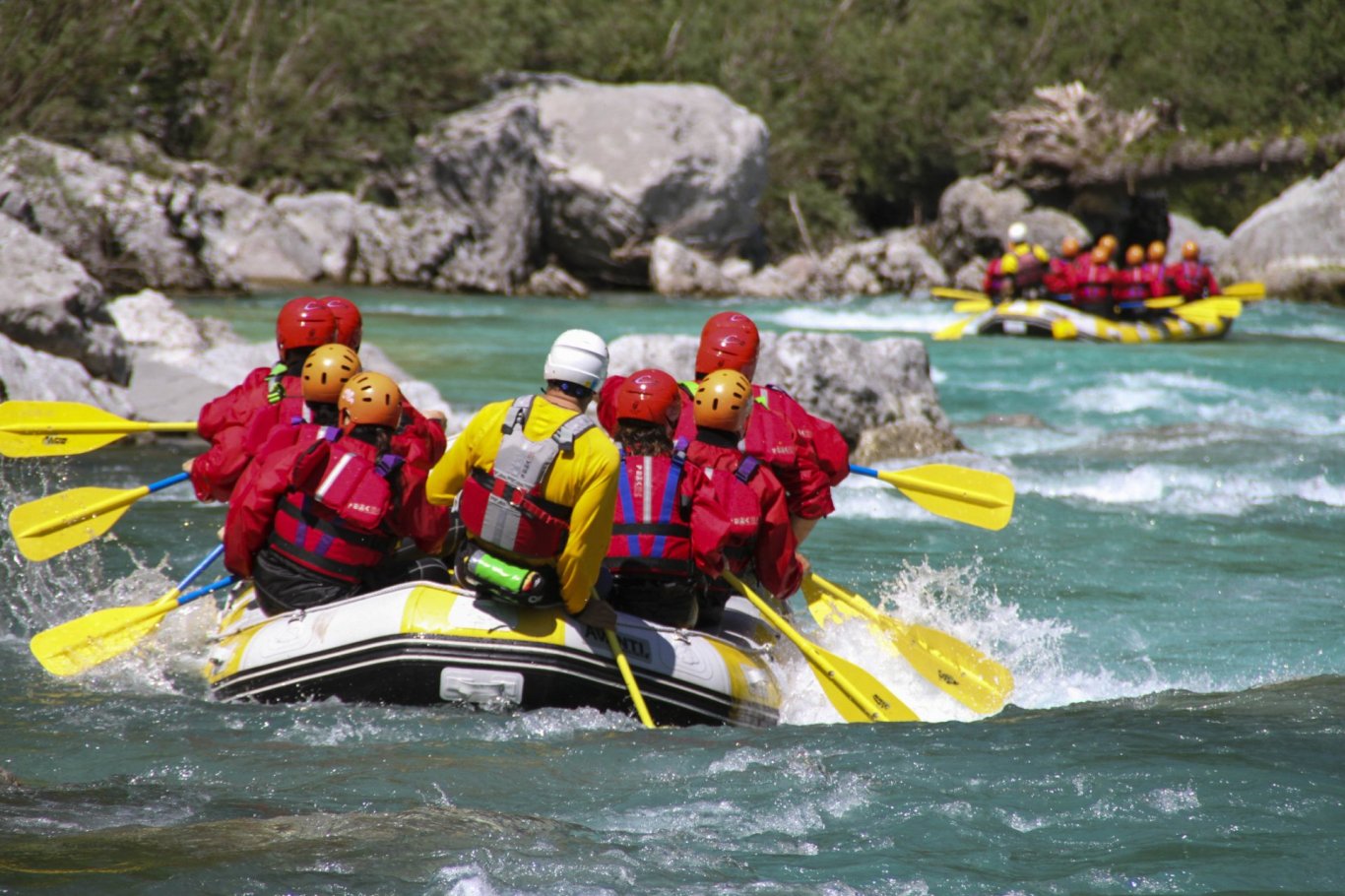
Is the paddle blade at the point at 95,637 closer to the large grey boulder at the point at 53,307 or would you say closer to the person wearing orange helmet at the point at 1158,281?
the large grey boulder at the point at 53,307

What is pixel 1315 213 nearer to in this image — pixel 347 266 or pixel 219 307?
pixel 347 266

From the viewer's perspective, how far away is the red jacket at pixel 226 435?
4.66 meters

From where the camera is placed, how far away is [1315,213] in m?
23.9

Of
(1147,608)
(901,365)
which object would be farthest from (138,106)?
(1147,608)

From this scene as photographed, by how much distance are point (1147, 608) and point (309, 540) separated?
3903 millimetres

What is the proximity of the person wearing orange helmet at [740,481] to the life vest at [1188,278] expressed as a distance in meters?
15.1

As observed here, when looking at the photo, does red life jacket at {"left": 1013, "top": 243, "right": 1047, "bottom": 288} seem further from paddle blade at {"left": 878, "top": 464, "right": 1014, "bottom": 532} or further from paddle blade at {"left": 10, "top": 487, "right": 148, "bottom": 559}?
paddle blade at {"left": 10, "top": 487, "right": 148, "bottom": 559}

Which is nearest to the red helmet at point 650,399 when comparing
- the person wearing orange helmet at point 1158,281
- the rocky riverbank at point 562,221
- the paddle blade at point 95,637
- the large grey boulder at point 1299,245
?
the paddle blade at point 95,637

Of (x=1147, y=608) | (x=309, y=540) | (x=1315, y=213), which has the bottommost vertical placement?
(x=1147, y=608)

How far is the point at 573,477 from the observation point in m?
3.94

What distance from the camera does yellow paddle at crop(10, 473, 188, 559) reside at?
5145 millimetres

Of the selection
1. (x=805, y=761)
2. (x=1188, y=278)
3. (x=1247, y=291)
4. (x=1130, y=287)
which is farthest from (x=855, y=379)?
(x=1247, y=291)

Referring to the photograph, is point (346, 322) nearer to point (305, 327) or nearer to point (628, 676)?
point (305, 327)

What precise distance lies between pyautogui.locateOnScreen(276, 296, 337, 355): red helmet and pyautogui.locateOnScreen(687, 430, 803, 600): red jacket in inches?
55.1
